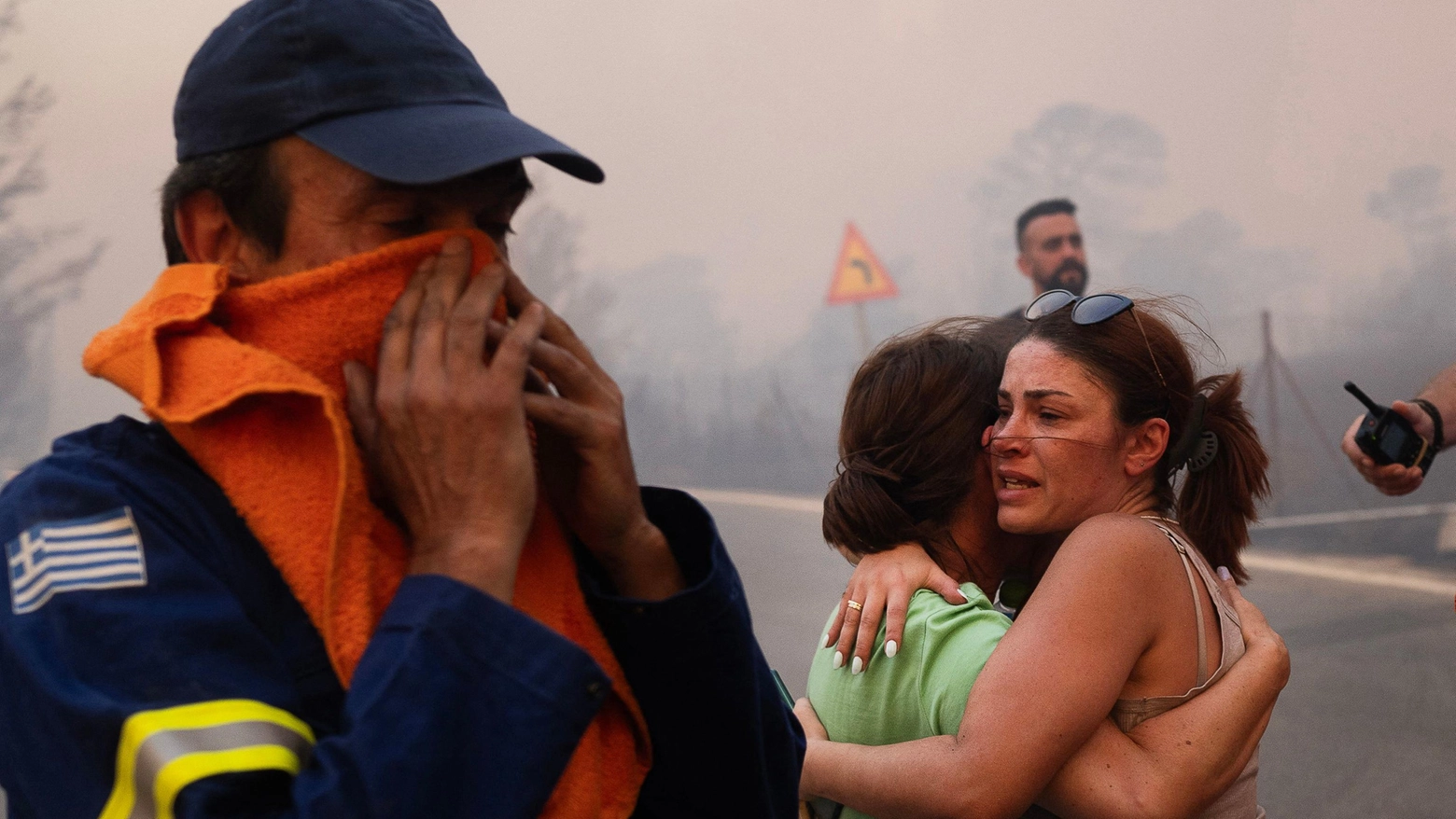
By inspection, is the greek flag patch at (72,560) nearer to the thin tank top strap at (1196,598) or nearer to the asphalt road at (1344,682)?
the thin tank top strap at (1196,598)

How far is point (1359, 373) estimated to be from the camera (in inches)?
239

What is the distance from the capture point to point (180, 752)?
80cm

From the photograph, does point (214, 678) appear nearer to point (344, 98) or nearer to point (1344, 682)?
point (344, 98)

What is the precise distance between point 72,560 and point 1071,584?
1.18 meters

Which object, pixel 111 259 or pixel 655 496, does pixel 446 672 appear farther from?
pixel 111 259

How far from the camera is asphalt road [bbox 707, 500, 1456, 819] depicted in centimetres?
399

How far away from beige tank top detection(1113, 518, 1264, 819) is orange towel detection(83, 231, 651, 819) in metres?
0.86

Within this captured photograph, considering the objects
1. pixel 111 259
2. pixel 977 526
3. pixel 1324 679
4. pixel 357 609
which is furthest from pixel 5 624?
pixel 111 259

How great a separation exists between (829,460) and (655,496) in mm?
5878

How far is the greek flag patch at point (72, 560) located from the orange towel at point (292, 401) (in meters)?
0.09

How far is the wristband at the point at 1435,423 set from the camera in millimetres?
2811

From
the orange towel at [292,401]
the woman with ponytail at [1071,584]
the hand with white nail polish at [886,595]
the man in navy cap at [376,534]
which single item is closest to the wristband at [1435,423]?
the woman with ponytail at [1071,584]

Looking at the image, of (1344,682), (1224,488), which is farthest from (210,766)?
(1344,682)

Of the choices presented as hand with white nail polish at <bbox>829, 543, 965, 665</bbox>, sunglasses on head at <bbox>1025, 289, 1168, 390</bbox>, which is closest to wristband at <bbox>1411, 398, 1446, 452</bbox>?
sunglasses on head at <bbox>1025, 289, 1168, 390</bbox>
